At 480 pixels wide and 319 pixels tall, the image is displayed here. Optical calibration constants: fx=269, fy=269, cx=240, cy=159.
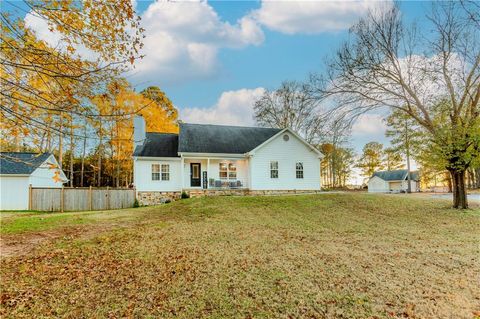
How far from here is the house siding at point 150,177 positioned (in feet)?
61.0

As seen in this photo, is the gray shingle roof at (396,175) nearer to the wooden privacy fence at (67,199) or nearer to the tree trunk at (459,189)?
the tree trunk at (459,189)

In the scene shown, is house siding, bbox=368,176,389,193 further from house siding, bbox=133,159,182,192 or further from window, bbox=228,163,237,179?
house siding, bbox=133,159,182,192

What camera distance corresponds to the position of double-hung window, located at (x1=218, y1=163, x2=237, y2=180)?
A: 797 inches

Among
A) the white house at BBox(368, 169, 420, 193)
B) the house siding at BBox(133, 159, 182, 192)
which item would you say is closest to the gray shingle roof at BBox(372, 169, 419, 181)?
the white house at BBox(368, 169, 420, 193)

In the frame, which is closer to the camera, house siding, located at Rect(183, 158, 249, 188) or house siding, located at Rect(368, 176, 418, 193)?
house siding, located at Rect(183, 158, 249, 188)

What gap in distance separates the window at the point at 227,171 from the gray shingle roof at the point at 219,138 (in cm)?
109

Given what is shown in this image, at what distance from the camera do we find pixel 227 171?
20.3 meters

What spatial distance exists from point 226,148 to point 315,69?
9197mm

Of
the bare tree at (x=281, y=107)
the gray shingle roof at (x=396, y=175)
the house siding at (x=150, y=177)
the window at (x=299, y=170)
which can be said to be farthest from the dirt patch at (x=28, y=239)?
the gray shingle roof at (x=396, y=175)

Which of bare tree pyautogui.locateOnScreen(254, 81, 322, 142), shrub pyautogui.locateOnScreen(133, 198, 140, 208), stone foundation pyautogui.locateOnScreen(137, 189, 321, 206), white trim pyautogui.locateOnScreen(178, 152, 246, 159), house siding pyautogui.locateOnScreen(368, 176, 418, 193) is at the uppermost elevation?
bare tree pyautogui.locateOnScreen(254, 81, 322, 142)

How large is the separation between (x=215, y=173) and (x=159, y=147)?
4578mm

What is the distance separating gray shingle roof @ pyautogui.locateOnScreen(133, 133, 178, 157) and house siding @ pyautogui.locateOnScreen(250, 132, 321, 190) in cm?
606

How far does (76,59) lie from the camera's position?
14.1 feet

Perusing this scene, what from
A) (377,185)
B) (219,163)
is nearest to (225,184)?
(219,163)
